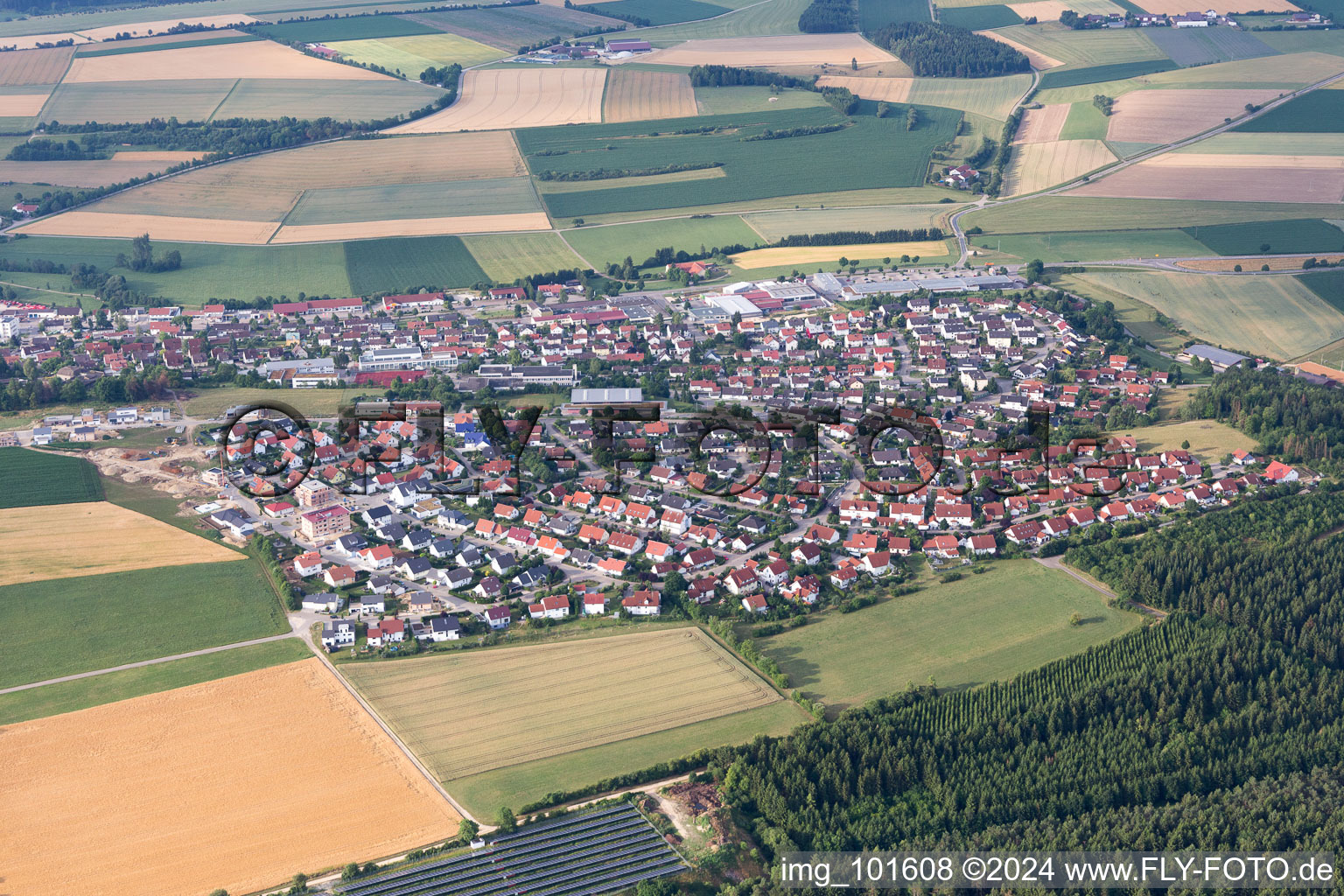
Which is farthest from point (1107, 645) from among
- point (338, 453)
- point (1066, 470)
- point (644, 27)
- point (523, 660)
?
point (644, 27)

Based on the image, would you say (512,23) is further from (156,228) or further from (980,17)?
(156,228)

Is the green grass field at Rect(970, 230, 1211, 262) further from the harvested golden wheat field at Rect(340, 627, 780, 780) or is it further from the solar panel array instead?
the solar panel array

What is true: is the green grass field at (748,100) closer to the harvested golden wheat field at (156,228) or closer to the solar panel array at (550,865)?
the harvested golden wheat field at (156,228)

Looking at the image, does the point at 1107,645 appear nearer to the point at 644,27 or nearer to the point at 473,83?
the point at 473,83

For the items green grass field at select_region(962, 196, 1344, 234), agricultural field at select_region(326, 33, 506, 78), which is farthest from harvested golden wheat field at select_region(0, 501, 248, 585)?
agricultural field at select_region(326, 33, 506, 78)

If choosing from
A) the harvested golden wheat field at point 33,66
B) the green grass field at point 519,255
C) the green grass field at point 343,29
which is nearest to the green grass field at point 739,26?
the green grass field at point 343,29
